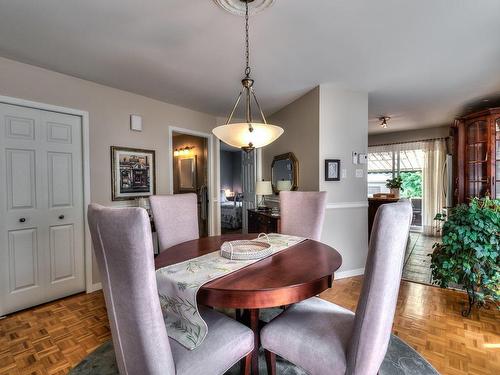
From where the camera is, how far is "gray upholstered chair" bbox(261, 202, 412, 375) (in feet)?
3.11

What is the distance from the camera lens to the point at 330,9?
5.60 feet

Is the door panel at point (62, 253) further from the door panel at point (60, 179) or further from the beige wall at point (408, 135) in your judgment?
the beige wall at point (408, 135)

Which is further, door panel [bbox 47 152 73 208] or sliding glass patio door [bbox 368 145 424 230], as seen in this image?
sliding glass patio door [bbox 368 145 424 230]

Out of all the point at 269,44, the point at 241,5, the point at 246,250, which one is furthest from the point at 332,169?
the point at 241,5

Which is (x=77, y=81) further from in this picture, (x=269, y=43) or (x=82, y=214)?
(x=269, y=43)

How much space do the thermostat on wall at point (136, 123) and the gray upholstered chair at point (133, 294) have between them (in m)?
2.50

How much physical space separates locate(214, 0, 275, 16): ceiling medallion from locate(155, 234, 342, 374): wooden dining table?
62.5 inches

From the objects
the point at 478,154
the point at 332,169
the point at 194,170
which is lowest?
the point at 332,169

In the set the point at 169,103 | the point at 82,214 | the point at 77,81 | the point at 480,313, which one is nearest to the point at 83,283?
the point at 82,214

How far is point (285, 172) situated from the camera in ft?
12.9

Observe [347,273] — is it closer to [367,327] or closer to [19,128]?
[367,327]

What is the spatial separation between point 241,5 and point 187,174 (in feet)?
13.3

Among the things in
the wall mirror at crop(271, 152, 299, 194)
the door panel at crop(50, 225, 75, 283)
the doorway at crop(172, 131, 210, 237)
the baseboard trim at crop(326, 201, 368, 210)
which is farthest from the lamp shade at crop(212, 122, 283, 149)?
the doorway at crop(172, 131, 210, 237)

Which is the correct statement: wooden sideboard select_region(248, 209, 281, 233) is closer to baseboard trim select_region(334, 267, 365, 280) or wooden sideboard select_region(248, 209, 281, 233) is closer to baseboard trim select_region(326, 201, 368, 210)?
baseboard trim select_region(326, 201, 368, 210)
